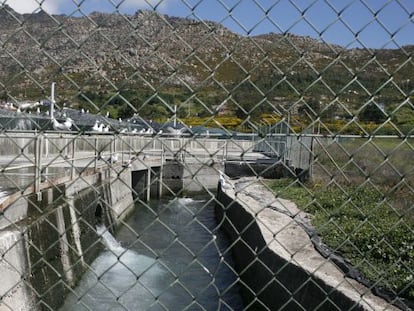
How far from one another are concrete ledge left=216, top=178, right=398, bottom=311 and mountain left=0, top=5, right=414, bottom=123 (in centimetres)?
86

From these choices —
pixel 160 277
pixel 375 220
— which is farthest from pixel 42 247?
pixel 375 220

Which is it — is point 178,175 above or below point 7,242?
below

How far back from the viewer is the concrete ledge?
12.4 feet

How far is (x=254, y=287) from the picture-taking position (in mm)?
7598

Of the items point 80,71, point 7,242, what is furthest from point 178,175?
point 80,71

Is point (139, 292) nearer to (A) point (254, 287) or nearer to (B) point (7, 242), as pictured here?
(A) point (254, 287)

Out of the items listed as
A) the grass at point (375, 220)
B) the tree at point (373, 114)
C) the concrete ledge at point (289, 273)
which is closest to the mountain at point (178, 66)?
the tree at point (373, 114)

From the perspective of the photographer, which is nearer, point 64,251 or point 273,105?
point 273,105

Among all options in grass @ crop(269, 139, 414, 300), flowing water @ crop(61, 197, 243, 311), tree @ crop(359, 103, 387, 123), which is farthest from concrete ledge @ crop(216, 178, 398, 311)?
tree @ crop(359, 103, 387, 123)

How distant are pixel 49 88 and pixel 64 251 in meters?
6.44

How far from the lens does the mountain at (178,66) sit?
2.24 m

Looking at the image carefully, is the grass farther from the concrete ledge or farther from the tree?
the tree

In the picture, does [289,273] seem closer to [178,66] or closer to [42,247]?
[42,247]

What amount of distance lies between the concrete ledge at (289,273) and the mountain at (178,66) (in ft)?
2.83
